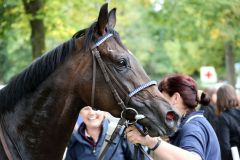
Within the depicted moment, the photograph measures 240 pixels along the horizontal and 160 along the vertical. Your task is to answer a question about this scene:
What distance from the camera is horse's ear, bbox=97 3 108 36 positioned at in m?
3.38

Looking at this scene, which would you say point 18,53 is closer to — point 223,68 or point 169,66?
point 223,68

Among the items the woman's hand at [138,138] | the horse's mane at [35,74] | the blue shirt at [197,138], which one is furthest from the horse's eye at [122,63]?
the blue shirt at [197,138]

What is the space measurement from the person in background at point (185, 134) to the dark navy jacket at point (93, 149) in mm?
391

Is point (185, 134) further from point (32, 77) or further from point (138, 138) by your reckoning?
point (32, 77)

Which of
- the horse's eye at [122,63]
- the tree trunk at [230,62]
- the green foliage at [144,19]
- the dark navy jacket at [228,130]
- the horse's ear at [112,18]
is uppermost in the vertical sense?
the horse's ear at [112,18]

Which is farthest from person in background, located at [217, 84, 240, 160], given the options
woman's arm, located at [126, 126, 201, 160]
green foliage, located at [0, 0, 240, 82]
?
woman's arm, located at [126, 126, 201, 160]

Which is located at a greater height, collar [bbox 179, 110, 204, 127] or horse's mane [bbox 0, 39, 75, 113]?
horse's mane [bbox 0, 39, 75, 113]

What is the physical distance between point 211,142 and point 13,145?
1538 mm

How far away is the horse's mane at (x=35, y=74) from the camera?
3479 millimetres

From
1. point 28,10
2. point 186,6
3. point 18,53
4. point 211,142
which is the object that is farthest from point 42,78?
point 18,53

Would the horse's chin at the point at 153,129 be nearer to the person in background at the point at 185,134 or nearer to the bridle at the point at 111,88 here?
the bridle at the point at 111,88

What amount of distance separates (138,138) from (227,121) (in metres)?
4.48

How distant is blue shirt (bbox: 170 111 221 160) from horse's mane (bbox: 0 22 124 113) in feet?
3.45

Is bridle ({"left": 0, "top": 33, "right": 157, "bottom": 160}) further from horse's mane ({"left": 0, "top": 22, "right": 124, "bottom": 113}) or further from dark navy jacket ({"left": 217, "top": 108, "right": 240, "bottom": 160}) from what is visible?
dark navy jacket ({"left": 217, "top": 108, "right": 240, "bottom": 160})
